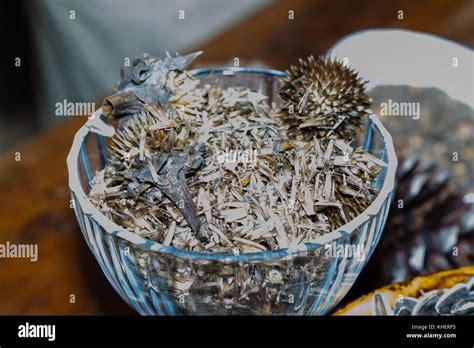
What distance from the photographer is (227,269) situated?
33 centimetres

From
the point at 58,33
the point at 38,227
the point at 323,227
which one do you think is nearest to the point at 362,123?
the point at 323,227

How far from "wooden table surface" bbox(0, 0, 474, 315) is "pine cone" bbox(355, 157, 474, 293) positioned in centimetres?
20

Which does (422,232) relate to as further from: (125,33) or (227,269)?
(125,33)

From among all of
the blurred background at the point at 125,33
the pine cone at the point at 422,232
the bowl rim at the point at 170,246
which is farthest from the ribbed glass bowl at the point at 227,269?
A: the blurred background at the point at 125,33

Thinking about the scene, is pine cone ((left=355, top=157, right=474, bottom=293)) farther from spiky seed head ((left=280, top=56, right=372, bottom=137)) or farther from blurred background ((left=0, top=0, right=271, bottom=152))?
blurred background ((left=0, top=0, right=271, bottom=152))

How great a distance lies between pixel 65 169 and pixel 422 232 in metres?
0.33

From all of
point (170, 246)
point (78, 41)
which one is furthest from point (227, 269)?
point (78, 41)

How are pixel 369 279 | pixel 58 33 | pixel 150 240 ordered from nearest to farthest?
1. pixel 150 240
2. pixel 369 279
3. pixel 58 33

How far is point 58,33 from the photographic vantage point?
→ 67 centimetres

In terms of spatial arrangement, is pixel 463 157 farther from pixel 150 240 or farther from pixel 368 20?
pixel 150 240

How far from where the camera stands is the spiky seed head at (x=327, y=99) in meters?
0.39

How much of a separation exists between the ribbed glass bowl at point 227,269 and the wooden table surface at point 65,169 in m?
0.11

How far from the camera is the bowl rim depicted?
32 cm

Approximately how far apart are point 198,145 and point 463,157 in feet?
1.02
